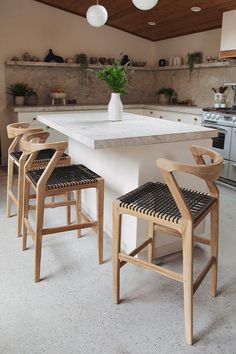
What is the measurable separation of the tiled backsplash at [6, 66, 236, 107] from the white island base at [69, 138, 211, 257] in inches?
120

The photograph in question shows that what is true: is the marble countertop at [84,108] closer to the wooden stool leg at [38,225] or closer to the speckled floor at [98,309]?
the speckled floor at [98,309]

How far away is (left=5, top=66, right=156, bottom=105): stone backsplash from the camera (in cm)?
527

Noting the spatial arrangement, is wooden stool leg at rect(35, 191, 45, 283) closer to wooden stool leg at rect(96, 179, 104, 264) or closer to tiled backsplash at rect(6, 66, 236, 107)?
wooden stool leg at rect(96, 179, 104, 264)

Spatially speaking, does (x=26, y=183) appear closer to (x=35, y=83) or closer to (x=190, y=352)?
(x=190, y=352)

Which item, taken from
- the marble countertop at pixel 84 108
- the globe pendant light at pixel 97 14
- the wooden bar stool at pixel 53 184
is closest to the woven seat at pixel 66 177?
the wooden bar stool at pixel 53 184

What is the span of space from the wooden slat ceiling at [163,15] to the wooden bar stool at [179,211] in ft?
10.7

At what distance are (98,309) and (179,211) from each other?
0.74 meters

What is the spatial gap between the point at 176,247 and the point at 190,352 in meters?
0.96

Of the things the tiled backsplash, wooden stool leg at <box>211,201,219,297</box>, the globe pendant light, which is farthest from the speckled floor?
the tiled backsplash

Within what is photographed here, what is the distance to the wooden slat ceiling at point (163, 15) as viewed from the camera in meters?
4.25

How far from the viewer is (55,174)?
87.2 inches

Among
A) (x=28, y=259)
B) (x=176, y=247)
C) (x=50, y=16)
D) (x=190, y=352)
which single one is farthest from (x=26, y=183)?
(x=50, y=16)

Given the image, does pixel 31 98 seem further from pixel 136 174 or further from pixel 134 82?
pixel 136 174

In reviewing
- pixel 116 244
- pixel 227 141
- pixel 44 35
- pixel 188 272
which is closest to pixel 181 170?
pixel 188 272
